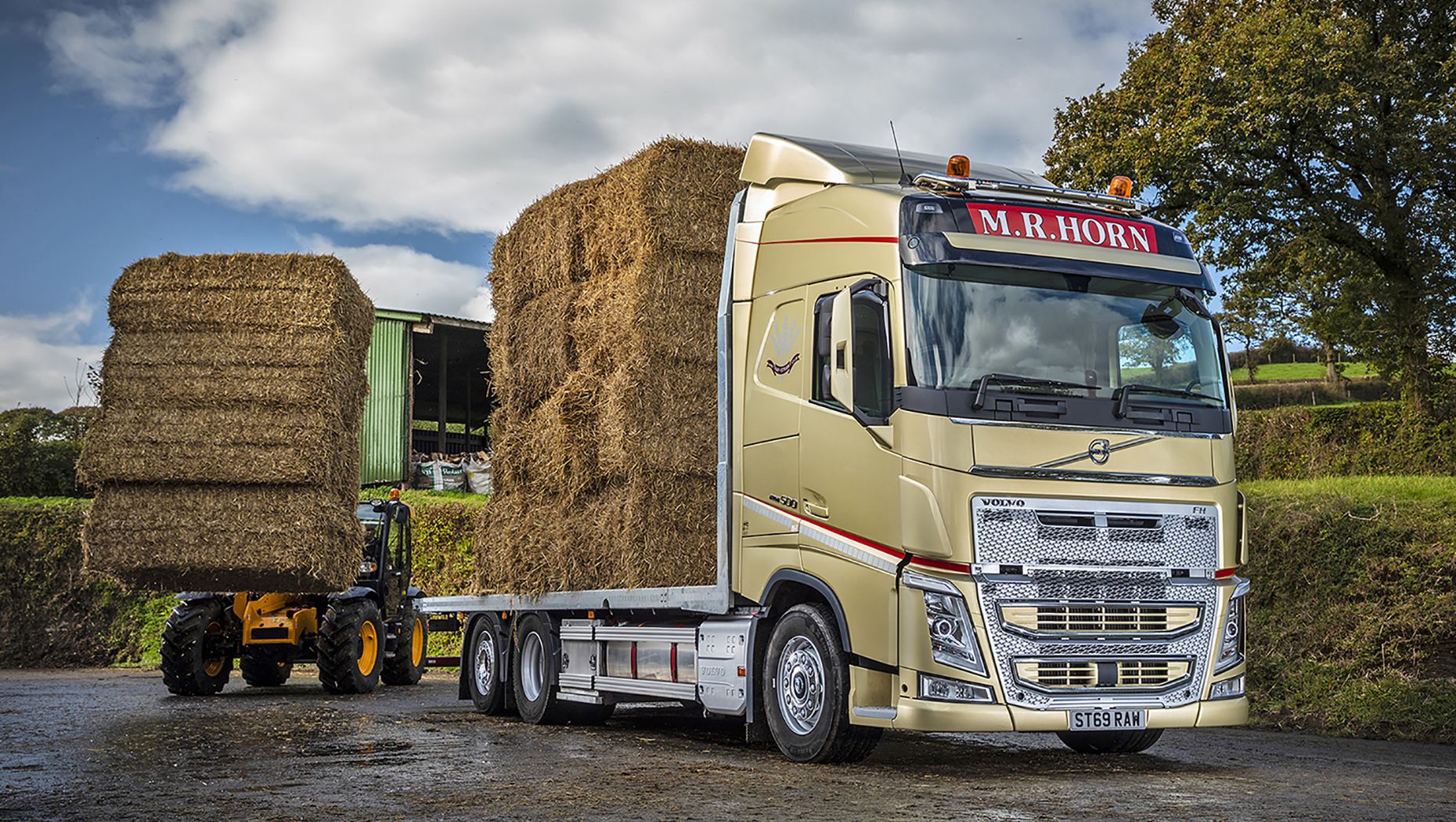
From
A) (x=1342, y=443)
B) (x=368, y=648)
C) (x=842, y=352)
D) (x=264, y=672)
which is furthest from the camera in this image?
(x=1342, y=443)

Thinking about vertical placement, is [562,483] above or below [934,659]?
above

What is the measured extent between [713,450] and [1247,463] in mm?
17553

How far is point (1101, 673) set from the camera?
26.9ft

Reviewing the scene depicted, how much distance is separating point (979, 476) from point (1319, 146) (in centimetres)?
1684

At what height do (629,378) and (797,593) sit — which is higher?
(629,378)

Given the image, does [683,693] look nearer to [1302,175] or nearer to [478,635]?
[478,635]

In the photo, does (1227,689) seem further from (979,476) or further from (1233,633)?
(979,476)

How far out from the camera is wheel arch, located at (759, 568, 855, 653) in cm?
855

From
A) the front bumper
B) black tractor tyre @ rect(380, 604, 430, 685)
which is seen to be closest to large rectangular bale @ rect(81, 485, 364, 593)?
black tractor tyre @ rect(380, 604, 430, 685)

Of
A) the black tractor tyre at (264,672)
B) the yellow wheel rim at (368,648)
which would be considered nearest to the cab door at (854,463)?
the yellow wheel rim at (368,648)

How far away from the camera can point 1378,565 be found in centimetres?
1305

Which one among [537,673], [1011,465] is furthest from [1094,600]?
[537,673]

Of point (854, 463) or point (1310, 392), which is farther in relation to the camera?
point (1310, 392)

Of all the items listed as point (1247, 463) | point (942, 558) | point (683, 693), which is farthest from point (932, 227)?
point (1247, 463)
